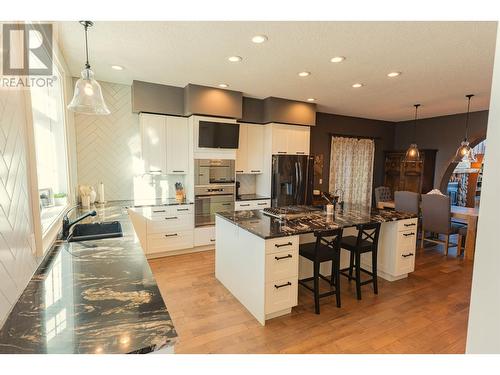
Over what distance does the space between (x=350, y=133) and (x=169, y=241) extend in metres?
4.83

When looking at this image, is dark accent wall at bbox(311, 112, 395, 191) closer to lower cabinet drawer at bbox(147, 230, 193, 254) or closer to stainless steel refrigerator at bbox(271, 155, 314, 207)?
stainless steel refrigerator at bbox(271, 155, 314, 207)

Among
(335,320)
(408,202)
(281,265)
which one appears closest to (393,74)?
(408,202)

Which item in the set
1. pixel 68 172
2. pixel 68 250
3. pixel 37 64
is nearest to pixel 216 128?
pixel 68 172

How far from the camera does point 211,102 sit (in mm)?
4094

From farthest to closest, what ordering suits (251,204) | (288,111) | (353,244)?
(288,111) → (251,204) → (353,244)

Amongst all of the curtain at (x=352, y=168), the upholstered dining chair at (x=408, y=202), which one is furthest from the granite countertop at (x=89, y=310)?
the curtain at (x=352, y=168)

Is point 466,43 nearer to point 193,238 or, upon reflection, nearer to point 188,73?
point 188,73

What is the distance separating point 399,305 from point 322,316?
2.99 feet

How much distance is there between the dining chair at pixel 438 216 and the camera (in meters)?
4.23

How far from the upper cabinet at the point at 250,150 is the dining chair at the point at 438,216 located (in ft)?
9.85

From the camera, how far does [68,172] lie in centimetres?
301

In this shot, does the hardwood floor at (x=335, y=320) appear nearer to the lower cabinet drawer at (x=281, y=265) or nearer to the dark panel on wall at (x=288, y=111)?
the lower cabinet drawer at (x=281, y=265)

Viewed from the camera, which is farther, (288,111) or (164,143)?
(288,111)

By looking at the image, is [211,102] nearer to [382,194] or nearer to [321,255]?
[321,255]
